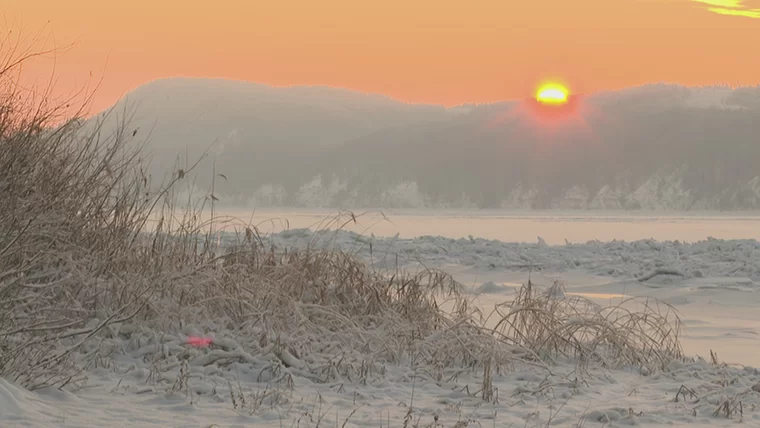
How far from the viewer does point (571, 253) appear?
18.1m

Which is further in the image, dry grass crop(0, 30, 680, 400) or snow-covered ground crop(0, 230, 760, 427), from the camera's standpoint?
dry grass crop(0, 30, 680, 400)

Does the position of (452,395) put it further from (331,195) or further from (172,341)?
(331,195)

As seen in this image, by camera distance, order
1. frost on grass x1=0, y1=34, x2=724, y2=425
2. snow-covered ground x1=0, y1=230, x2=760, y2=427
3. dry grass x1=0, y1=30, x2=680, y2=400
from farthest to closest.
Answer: dry grass x1=0, y1=30, x2=680, y2=400 < frost on grass x1=0, y1=34, x2=724, y2=425 < snow-covered ground x1=0, y1=230, x2=760, y2=427

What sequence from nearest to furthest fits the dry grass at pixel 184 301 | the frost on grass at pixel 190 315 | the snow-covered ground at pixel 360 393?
the snow-covered ground at pixel 360 393 < the frost on grass at pixel 190 315 < the dry grass at pixel 184 301

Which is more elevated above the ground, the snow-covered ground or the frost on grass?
the frost on grass

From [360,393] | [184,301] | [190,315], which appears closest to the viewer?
[360,393]

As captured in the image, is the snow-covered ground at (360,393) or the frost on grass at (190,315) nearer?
the snow-covered ground at (360,393)

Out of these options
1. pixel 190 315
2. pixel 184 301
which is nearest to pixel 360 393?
pixel 190 315

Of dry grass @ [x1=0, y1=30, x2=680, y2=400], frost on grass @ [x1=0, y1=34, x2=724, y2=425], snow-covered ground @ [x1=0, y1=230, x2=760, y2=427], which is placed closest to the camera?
snow-covered ground @ [x1=0, y1=230, x2=760, y2=427]

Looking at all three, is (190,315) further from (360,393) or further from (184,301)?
(360,393)

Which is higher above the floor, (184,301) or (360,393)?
(184,301)

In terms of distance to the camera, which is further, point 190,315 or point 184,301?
point 184,301

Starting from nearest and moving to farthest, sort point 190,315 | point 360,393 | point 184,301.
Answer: point 360,393 < point 190,315 < point 184,301

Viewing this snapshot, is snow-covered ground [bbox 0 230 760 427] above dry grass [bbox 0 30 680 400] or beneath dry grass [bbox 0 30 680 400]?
beneath
